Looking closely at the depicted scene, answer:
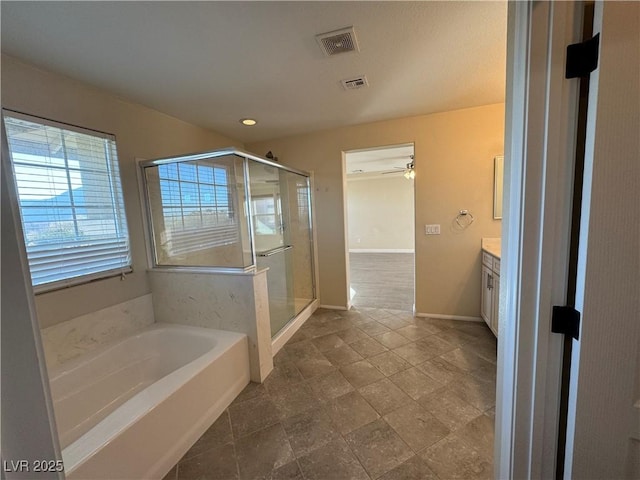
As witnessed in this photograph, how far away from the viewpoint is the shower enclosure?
7.89 feet

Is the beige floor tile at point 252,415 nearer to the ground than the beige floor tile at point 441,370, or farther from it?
nearer to the ground

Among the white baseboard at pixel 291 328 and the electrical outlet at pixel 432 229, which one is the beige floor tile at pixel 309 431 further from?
the electrical outlet at pixel 432 229

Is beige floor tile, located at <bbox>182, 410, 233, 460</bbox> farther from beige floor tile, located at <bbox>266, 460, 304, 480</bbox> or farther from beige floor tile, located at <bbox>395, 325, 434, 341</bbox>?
beige floor tile, located at <bbox>395, 325, 434, 341</bbox>

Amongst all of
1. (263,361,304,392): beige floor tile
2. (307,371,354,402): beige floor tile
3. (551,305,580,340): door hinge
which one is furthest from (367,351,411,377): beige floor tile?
(551,305,580,340): door hinge

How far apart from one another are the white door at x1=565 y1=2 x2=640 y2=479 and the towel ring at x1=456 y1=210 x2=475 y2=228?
246 cm

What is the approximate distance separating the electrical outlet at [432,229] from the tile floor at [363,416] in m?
1.16

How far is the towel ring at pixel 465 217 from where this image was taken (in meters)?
3.02

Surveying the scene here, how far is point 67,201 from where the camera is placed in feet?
6.23

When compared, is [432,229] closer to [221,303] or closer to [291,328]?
[291,328]

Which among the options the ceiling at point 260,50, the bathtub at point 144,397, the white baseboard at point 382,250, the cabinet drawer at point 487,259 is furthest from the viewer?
the white baseboard at point 382,250

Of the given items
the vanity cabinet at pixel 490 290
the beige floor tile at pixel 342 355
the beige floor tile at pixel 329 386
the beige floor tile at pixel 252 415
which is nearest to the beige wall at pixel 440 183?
the vanity cabinet at pixel 490 290

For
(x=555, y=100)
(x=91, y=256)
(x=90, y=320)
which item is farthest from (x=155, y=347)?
(x=555, y=100)

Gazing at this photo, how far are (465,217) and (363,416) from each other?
2.35 meters

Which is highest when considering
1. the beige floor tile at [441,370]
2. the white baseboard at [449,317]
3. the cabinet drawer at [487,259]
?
the cabinet drawer at [487,259]
